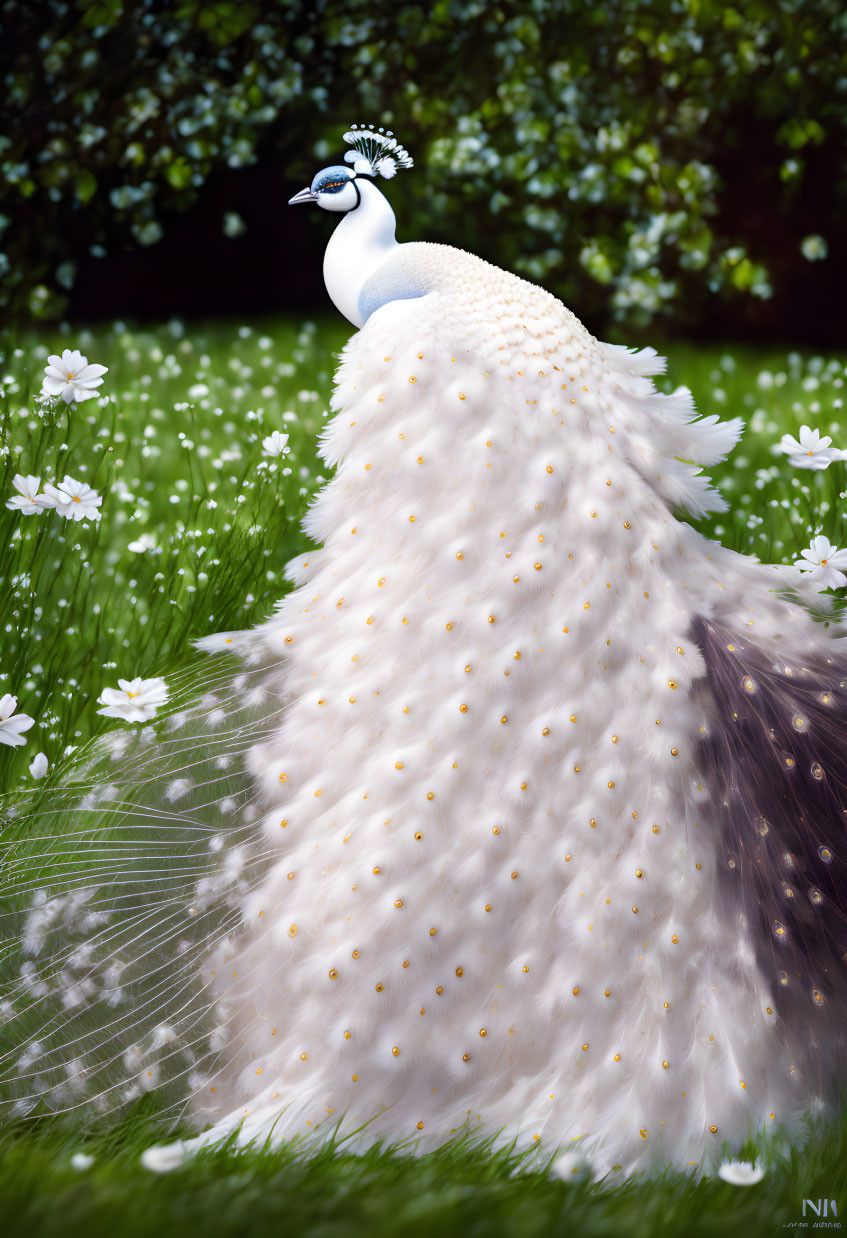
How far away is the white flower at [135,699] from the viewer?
2.57m

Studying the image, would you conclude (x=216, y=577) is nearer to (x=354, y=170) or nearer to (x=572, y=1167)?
(x=354, y=170)

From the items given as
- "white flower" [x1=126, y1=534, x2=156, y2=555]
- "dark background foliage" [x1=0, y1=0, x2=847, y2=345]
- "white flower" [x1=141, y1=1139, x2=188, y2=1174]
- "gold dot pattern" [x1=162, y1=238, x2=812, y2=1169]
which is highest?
"dark background foliage" [x1=0, y1=0, x2=847, y2=345]

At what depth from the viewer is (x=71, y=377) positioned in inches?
121

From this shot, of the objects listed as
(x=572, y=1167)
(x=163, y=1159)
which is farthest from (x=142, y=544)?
(x=572, y=1167)

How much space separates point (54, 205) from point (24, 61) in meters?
0.79

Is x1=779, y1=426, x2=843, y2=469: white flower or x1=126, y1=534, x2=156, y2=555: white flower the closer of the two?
x1=779, y1=426, x2=843, y2=469: white flower

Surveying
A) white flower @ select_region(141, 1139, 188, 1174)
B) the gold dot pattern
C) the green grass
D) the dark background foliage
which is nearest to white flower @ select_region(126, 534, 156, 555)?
the green grass

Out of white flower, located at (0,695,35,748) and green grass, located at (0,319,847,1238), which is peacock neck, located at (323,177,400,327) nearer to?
green grass, located at (0,319,847,1238)

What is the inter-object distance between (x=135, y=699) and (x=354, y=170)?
1.49m

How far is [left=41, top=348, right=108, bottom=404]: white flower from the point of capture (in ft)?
9.96

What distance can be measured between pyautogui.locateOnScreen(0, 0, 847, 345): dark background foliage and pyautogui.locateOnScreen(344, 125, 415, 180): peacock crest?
406cm

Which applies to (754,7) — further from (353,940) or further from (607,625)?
(353,940)

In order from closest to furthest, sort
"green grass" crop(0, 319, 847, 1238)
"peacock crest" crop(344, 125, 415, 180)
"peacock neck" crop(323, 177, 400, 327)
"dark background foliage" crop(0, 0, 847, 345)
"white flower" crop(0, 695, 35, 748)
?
"green grass" crop(0, 319, 847, 1238), "white flower" crop(0, 695, 35, 748), "peacock neck" crop(323, 177, 400, 327), "peacock crest" crop(344, 125, 415, 180), "dark background foliage" crop(0, 0, 847, 345)

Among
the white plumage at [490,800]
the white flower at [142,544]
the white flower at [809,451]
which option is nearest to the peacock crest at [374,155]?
the white plumage at [490,800]
